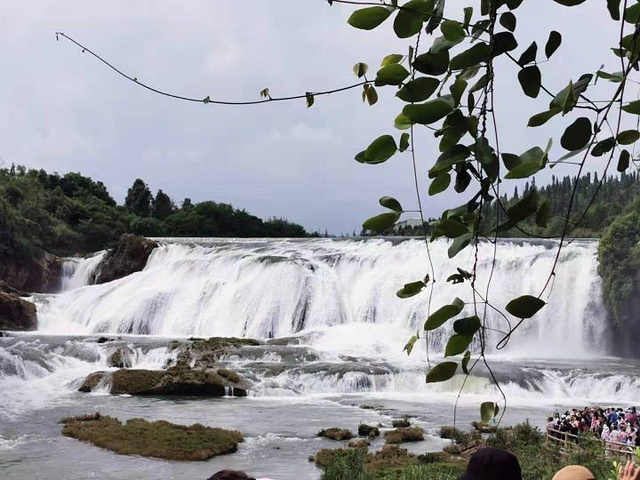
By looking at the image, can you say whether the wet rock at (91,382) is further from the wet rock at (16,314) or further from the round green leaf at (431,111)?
the round green leaf at (431,111)

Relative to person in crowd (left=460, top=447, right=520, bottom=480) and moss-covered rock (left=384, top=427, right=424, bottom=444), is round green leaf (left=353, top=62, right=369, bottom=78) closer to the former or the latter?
person in crowd (left=460, top=447, right=520, bottom=480)

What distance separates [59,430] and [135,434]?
1.87 m

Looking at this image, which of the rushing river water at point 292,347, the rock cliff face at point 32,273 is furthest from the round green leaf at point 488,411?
the rock cliff face at point 32,273

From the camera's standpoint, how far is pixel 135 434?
1464 cm

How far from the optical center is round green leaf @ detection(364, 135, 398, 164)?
1.15 m

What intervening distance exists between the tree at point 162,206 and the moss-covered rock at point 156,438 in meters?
48.1

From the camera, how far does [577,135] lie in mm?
1108

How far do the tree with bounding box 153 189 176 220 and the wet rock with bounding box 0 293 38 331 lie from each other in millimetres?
33431

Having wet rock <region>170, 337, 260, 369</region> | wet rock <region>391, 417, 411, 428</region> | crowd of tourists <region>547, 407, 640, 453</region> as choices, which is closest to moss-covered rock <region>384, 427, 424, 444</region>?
Result: wet rock <region>391, 417, 411, 428</region>

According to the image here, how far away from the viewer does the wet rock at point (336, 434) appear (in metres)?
14.7

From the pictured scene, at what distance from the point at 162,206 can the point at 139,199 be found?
2016 millimetres

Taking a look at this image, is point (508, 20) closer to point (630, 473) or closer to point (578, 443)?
point (630, 473)

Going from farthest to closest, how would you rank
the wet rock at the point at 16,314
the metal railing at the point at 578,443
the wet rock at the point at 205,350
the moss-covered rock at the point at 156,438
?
the wet rock at the point at 16,314 → the wet rock at the point at 205,350 → the moss-covered rock at the point at 156,438 → the metal railing at the point at 578,443

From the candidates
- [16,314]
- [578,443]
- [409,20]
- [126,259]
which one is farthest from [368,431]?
[126,259]
